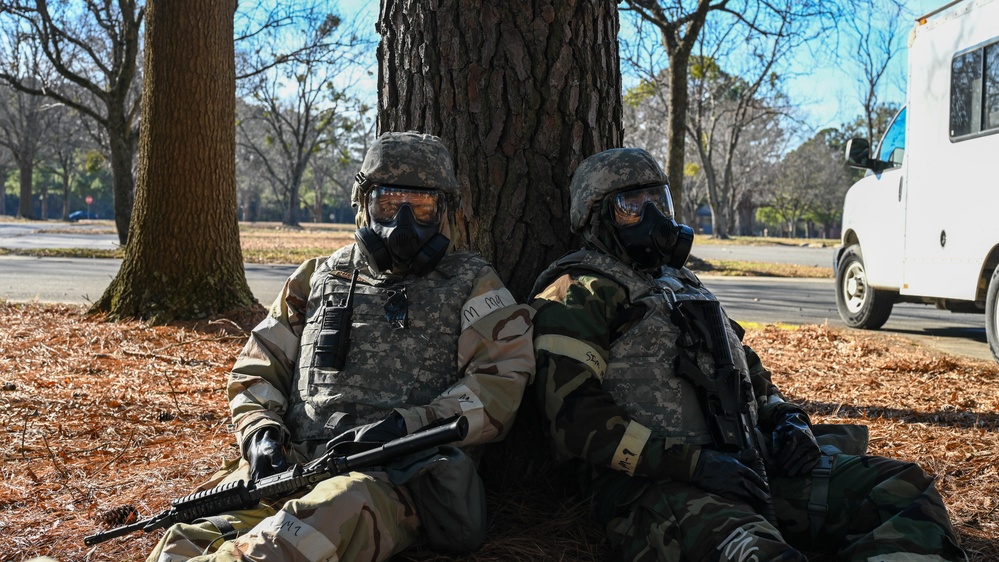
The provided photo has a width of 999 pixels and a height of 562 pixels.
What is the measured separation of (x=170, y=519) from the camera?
8.57 ft

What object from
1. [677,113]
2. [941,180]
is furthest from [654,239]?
[677,113]

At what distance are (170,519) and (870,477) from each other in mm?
2330

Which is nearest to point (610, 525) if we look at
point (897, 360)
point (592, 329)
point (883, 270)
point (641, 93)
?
point (592, 329)

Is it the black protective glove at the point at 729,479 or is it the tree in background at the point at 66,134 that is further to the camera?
the tree in background at the point at 66,134

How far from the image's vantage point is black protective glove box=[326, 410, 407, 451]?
103 inches

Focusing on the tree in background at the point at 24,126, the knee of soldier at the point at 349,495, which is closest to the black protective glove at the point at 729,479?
the knee of soldier at the point at 349,495

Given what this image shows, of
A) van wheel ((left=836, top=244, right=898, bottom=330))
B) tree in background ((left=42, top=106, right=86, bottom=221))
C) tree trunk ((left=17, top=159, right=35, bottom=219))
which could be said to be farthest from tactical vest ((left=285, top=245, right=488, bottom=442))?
tree trunk ((left=17, top=159, right=35, bottom=219))

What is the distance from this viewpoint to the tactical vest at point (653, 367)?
2.85 metres

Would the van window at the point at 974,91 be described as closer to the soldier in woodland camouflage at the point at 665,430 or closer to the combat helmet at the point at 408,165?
the soldier in woodland camouflage at the point at 665,430

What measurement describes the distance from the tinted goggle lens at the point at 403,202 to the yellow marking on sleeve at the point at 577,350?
66 cm

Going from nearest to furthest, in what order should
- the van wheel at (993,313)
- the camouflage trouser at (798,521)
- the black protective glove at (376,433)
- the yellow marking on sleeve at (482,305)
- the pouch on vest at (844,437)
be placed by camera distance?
the camouflage trouser at (798,521) < the black protective glove at (376,433) < the yellow marking on sleeve at (482,305) < the pouch on vest at (844,437) < the van wheel at (993,313)

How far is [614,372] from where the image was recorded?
290 cm

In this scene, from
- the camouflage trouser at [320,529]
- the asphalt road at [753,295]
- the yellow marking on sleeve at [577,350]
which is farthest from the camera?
the asphalt road at [753,295]

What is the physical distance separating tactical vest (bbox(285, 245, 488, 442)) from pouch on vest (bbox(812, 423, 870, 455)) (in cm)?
154
